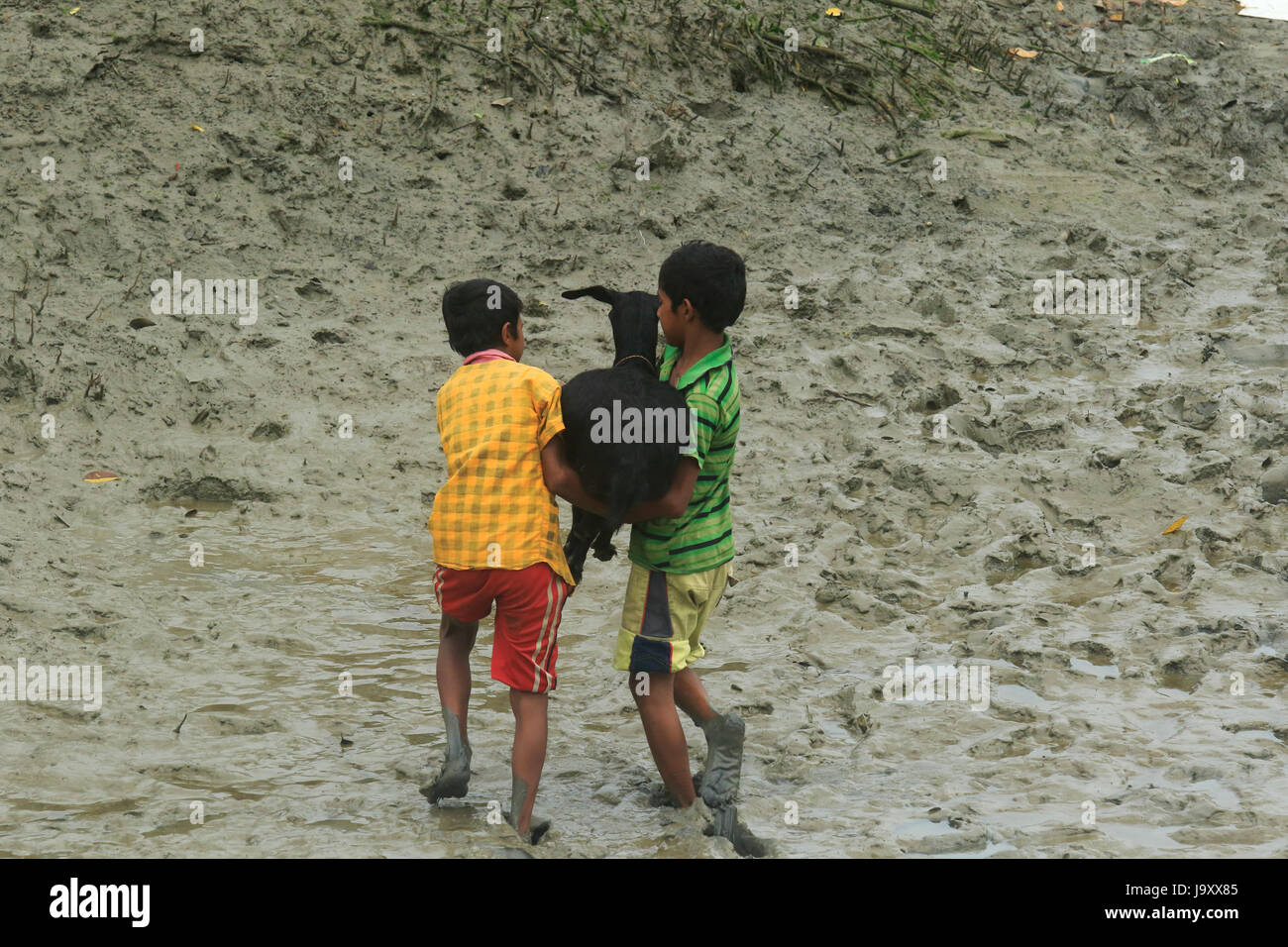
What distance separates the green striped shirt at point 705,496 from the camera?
10.1ft

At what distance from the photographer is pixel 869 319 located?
6863mm

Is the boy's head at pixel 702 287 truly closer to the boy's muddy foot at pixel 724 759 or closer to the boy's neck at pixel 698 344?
the boy's neck at pixel 698 344

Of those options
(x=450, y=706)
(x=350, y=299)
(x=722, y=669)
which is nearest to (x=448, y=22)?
(x=350, y=299)

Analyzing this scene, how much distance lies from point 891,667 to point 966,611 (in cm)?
52

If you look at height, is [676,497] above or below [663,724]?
above

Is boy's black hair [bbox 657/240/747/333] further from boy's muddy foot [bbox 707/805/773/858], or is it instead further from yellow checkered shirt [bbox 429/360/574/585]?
boy's muddy foot [bbox 707/805/773/858]

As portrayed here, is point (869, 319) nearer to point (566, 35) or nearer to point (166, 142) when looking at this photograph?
point (566, 35)

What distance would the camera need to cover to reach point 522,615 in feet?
10.2

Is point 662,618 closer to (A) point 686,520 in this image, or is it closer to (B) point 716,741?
(A) point 686,520

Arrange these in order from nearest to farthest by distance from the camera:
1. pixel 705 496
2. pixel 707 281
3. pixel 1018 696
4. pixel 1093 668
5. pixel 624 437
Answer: pixel 624 437
pixel 707 281
pixel 705 496
pixel 1018 696
pixel 1093 668

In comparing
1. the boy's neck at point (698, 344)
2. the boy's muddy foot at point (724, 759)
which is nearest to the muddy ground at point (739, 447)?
the boy's muddy foot at point (724, 759)

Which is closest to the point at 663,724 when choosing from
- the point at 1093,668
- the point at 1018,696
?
the point at 1018,696

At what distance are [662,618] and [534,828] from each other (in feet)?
2.09

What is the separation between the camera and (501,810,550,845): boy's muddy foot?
3.13 metres
